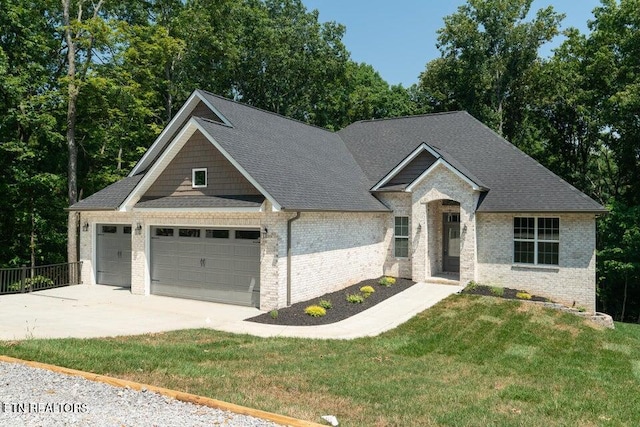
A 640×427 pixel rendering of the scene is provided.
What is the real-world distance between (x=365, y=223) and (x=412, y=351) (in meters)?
8.70

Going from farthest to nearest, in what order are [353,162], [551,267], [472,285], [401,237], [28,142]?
[28,142]
[353,162]
[401,237]
[472,285]
[551,267]

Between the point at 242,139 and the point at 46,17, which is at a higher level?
the point at 46,17

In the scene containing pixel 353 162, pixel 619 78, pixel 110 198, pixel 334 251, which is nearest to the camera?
pixel 334 251

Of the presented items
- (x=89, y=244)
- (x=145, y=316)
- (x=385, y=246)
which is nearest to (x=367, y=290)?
(x=385, y=246)

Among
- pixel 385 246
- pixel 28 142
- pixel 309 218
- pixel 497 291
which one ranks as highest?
pixel 28 142

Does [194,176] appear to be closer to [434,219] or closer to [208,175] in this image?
[208,175]

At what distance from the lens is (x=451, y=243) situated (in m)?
20.7

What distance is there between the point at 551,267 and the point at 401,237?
19.3 ft

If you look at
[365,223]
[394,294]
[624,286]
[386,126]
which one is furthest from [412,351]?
[624,286]

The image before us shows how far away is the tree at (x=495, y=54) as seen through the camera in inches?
1245

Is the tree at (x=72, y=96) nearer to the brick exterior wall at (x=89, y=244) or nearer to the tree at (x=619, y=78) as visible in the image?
the brick exterior wall at (x=89, y=244)

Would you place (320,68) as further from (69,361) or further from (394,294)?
(69,361)

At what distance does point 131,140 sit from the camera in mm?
28531

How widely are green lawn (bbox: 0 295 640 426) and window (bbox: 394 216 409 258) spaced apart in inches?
A: 262
